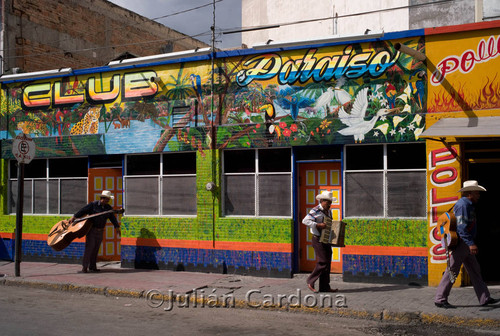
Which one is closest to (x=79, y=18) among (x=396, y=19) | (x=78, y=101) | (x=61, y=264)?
(x=78, y=101)

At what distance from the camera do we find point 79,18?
65.5 feet

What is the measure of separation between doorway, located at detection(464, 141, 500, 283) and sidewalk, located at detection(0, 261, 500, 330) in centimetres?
78

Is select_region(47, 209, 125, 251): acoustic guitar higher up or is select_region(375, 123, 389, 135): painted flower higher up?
select_region(375, 123, 389, 135): painted flower

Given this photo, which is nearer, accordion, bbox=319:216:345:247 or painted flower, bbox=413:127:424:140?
accordion, bbox=319:216:345:247

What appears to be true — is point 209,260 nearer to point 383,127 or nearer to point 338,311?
point 338,311

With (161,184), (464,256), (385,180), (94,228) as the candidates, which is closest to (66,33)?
(161,184)

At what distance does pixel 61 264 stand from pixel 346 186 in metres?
7.81

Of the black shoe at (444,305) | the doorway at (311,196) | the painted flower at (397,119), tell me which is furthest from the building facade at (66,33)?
the black shoe at (444,305)

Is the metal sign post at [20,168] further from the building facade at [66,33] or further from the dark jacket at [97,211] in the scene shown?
the building facade at [66,33]

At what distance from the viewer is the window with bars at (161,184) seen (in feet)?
42.8

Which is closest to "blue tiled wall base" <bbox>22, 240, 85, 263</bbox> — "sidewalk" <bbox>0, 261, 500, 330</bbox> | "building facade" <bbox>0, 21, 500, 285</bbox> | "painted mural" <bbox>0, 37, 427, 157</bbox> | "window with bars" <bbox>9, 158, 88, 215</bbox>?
"building facade" <bbox>0, 21, 500, 285</bbox>

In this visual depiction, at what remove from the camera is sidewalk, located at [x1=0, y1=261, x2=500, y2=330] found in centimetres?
818

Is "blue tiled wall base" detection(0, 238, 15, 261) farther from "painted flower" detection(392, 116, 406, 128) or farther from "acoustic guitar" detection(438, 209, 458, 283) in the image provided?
"acoustic guitar" detection(438, 209, 458, 283)

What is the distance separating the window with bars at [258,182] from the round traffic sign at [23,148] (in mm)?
4423
